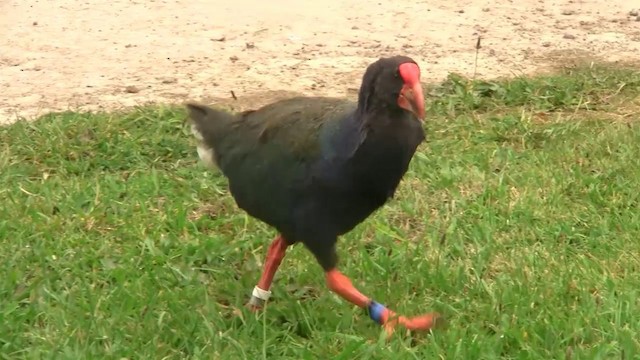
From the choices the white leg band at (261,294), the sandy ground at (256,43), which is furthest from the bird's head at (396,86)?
the sandy ground at (256,43)

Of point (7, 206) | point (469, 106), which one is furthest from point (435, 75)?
point (7, 206)

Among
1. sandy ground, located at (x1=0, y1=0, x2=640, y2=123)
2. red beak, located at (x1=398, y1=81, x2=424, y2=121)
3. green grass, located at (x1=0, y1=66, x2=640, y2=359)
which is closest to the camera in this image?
red beak, located at (x1=398, y1=81, x2=424, y2=121)

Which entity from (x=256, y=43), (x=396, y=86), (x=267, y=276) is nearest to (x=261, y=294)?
(x=267, y=276)

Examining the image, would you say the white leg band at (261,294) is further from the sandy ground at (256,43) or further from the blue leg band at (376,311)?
the sandy ground at (256,43)

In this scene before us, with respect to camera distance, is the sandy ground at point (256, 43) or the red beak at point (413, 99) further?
the sandy ground at point (256, 43)

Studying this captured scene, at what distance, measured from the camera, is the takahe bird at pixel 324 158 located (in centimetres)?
296

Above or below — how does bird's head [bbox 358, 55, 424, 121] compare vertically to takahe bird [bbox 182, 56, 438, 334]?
above

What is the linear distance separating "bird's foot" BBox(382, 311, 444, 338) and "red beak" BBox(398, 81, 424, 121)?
75cm

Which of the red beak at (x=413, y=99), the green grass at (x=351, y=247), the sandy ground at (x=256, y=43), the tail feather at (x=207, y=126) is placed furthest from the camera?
the sandy ground at (x=256, y=43)

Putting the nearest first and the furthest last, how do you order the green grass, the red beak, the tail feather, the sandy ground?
the red beak → the green grass → the tail feather → the sandy ground

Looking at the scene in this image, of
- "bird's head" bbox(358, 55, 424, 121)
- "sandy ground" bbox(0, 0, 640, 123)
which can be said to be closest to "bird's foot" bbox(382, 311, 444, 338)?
"bird's head" bbox(358, 55, 424, 121)

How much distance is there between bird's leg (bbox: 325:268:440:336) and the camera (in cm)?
333

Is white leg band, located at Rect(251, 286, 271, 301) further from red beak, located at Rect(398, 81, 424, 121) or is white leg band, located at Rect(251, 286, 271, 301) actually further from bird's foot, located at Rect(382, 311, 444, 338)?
red beak, located at Rect(398, 81, 424, 121)

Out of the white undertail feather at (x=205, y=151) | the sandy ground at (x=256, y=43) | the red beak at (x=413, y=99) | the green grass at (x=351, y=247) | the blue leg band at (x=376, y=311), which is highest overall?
the red beak at (x=413, y=99)
